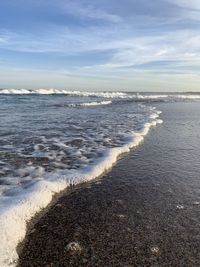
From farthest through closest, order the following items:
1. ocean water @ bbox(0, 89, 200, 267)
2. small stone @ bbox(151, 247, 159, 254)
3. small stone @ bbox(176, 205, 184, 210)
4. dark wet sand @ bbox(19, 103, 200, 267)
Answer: small stone @ bbox(176, 205, 184, 210)
ocean water @ bbox(0, 89, 200, 267)
small stone @ bbox(151, 247, 159, 254)
dark wet sand @ bbox(19, 103, 200, 267)

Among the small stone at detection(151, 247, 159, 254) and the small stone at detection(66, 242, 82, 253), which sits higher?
the small stone at detection(151, 247, 159, 254)

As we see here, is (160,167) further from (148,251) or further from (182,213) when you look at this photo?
(148,251)

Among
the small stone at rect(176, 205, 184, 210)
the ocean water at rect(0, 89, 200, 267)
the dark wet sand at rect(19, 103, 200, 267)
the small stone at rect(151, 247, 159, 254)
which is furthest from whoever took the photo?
the small stone at rect(176, 205, 184, 210)

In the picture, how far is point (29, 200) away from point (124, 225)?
1523 millimetres

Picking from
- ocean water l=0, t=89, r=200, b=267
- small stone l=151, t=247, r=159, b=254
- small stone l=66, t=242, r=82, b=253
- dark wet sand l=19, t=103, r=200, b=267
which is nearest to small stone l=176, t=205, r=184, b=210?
dark wet sand l=19, t=103, r=200, b=267

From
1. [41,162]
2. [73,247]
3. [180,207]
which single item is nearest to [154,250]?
[73,247]

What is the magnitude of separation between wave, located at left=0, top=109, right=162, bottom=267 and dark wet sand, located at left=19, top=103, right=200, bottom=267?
16 centimetres

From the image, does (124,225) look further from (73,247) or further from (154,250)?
(73,247)

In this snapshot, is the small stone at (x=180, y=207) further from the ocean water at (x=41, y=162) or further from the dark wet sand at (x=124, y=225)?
the ocean water at (x=41, y=162)

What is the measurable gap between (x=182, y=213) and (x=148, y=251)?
1.22m

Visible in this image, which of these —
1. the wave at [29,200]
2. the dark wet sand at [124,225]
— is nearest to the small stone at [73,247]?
the dark wet sand at [124,225]

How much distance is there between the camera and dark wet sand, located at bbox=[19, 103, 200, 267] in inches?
146

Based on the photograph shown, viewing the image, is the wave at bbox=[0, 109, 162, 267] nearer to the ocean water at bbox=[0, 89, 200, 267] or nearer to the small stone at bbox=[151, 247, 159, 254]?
the ocean water at bbox=[0, 89, 200, 267]

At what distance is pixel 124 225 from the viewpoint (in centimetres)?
446
